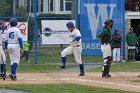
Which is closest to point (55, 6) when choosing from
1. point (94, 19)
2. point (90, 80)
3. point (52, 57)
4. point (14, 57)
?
point (52, 57)

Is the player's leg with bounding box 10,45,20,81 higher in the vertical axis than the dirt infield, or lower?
higher

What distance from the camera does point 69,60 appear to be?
2562cm

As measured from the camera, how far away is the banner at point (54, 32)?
24391 mm

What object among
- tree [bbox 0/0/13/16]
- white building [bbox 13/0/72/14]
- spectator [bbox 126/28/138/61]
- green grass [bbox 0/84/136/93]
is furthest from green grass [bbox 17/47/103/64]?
green grass [bbox 0/84/136/93]

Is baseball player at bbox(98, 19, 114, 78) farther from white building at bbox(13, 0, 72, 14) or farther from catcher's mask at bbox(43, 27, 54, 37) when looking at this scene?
white building at bbox(13, 0, 72, 14)

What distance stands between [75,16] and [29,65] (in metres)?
3.56

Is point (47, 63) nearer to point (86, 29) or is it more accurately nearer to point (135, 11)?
point (86, 29)

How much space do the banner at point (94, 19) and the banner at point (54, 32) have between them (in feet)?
4.21

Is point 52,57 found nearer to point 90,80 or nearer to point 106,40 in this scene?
point 106,40

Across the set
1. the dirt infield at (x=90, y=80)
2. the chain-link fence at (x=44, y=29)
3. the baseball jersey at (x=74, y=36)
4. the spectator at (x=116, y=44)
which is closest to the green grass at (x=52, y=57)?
the chain-link fence at (x=44, y=29)

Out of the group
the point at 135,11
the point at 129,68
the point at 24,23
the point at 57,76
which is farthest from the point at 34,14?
the point at 135,11

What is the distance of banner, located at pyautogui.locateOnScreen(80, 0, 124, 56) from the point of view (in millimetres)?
25438

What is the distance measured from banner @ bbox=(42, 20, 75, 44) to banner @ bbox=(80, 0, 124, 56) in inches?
50.5

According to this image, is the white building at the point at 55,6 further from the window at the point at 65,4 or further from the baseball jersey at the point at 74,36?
the baseball jersey at the point at 74,36
